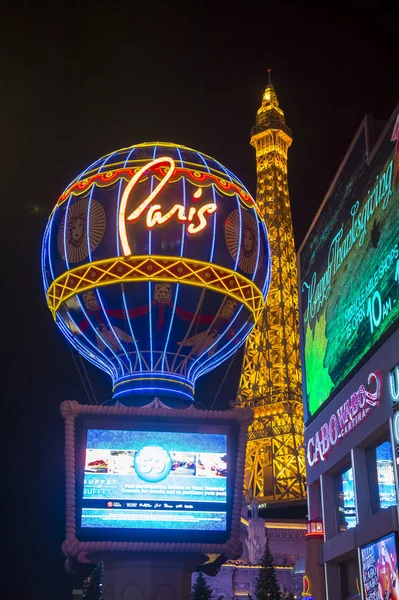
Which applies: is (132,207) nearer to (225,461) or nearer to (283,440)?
(225,461)

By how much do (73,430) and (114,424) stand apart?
1.04 metres

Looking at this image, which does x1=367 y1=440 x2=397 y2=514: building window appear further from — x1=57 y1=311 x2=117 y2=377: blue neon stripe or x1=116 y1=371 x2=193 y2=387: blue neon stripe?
x1=57 y1=311 x2=117 y2=377: blue neon stripe

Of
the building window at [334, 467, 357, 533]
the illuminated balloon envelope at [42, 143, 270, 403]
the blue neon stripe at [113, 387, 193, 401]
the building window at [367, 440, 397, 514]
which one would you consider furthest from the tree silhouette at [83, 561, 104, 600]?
the building window at [367, 440, 397, 514]

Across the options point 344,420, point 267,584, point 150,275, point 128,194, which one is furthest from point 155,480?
point 267,584

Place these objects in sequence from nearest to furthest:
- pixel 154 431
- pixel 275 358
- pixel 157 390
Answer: pixel 154 431, pixel 157 390, pixel 275 358

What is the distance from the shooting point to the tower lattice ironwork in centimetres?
5872

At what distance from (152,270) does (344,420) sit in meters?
7.47

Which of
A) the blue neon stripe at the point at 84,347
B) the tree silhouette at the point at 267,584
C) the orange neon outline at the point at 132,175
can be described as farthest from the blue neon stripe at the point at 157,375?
the tree silhouette at the point at 267,584

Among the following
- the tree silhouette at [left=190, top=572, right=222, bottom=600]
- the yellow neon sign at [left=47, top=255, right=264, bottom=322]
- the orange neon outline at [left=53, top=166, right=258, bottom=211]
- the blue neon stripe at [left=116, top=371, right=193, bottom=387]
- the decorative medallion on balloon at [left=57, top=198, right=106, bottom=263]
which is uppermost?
the orange neon outline at [left=53, top=166, right=258, bottom=211]

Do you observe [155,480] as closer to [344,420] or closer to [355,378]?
[344,420]

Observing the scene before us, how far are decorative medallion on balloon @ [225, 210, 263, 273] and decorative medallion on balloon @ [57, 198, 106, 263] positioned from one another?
356 centimetres

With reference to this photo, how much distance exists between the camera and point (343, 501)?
25.5 m

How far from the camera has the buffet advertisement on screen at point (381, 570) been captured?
17.5 m

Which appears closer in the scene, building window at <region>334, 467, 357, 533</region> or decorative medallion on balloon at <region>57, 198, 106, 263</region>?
decorative medallion on balloon at <region>57, 198, 106, 263</region>
